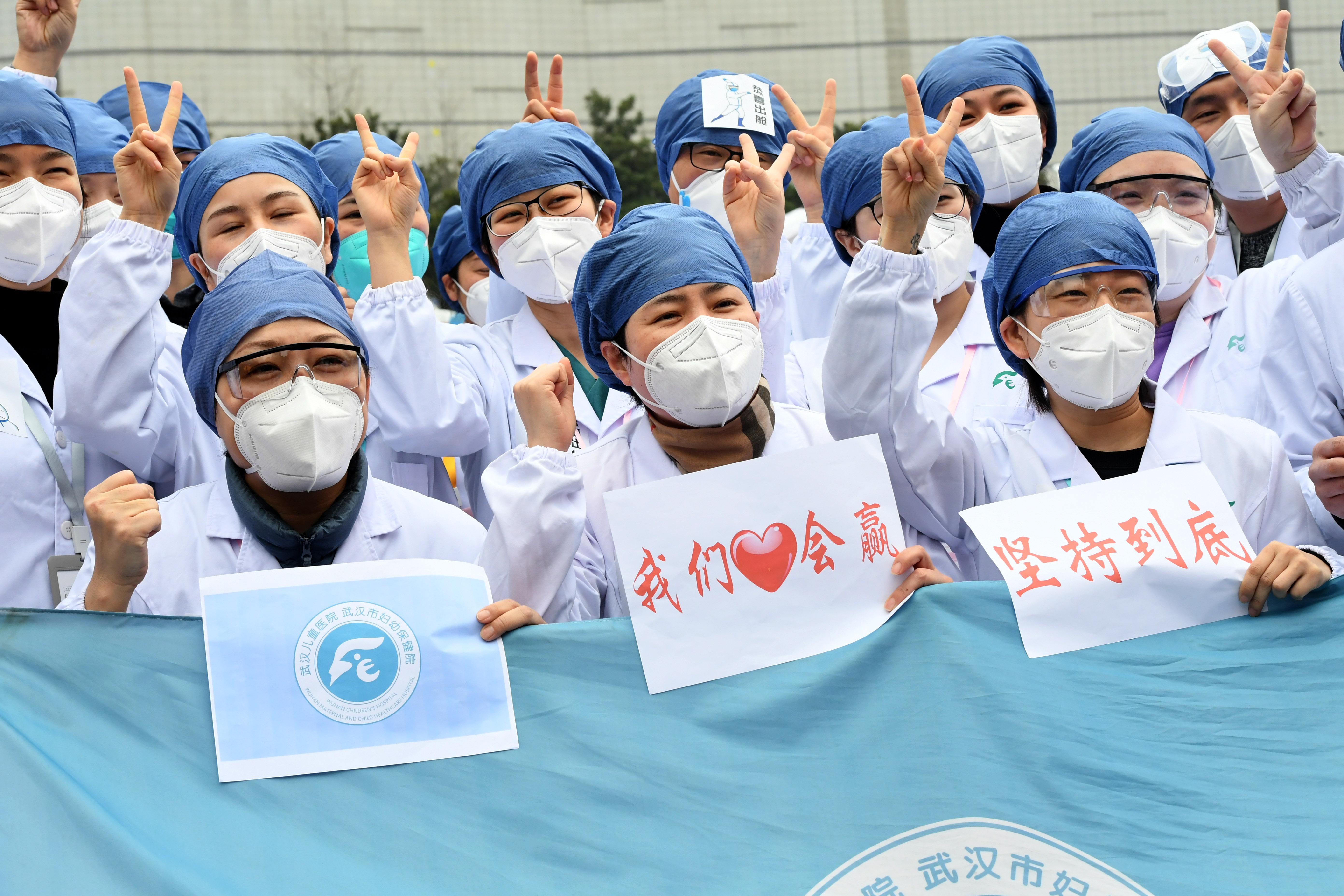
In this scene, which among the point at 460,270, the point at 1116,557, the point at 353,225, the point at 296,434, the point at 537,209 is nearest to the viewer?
the point at 1116,557

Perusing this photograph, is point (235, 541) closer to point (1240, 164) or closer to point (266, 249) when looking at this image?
point (266, 249)

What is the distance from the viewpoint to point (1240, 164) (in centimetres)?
520

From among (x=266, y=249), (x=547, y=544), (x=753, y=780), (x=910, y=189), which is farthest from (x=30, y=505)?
(x=910, y=189)

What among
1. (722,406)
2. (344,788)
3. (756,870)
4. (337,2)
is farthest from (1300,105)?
(337,2)

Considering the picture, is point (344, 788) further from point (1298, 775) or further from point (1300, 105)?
point (1300, 105)

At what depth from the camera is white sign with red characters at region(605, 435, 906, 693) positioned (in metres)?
2.78

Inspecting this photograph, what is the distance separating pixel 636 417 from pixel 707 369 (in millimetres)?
417

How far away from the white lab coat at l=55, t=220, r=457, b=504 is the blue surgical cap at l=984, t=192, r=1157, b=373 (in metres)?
2.10

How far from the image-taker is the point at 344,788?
2.54 meters

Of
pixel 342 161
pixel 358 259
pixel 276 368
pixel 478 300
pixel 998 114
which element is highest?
pixel 998 114

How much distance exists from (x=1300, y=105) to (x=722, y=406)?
2033mm

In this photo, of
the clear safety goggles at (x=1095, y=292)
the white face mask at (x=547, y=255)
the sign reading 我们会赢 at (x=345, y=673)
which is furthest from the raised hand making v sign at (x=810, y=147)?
the sign reading 我们会赢 at (x=345, y=673)

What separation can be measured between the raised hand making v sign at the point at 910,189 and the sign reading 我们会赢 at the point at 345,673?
1260 mm

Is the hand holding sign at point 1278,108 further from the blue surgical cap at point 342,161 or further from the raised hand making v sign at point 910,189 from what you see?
the blue surgical cap at point 342,161
